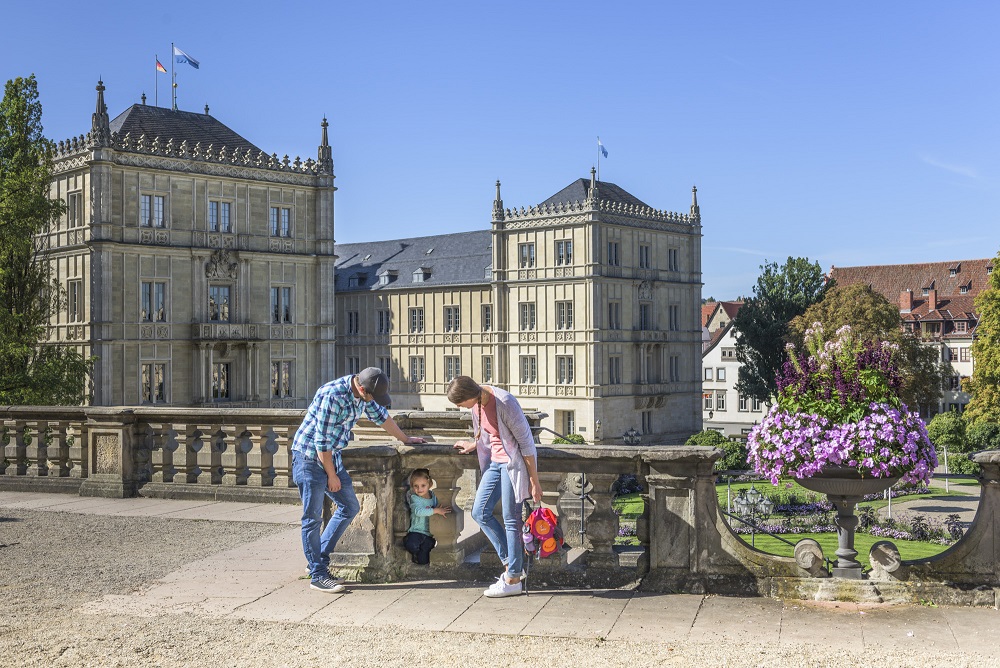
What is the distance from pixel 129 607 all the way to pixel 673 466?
4.05 metres

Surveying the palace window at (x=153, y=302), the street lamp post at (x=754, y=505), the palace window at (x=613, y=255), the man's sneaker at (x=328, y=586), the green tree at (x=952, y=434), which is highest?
the palace window at (x=613, y=255)

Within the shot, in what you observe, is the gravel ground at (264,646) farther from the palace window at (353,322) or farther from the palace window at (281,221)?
the palace window at (353,322)

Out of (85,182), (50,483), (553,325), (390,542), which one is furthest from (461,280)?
(390,542)

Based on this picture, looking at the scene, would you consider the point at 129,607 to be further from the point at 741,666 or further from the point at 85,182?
the point at 85,182

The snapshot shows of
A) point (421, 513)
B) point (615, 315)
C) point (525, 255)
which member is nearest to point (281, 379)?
point (525, 255)

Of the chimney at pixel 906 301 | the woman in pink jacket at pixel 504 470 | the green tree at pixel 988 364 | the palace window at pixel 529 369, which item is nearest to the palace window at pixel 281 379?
the palace window at pixel 529 369

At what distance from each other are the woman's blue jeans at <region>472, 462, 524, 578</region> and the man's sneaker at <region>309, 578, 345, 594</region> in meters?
1.18

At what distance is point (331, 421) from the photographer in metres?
7.99

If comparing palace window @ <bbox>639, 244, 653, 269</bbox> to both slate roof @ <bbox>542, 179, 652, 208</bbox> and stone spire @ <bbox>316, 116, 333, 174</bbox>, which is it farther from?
stone spire @ <bbox>316, 116, 333, 174</bbox>

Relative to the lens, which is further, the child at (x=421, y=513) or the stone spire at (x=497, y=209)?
the stone spire at (x=497, y=209)

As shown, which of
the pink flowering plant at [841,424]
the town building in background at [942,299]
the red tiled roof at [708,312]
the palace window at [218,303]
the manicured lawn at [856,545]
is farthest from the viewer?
the red tiled roof at [708,312]

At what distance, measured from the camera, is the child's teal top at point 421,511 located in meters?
8.24

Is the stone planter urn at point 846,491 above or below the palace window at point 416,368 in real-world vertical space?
below

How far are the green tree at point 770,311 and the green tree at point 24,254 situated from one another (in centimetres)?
5416
